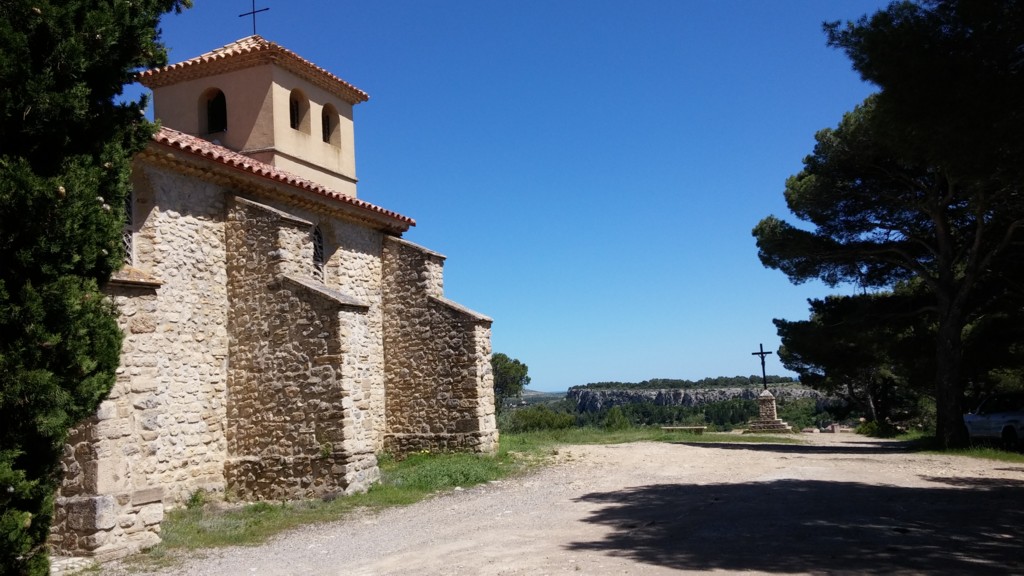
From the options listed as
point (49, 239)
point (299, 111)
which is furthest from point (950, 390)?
point (49, 239)

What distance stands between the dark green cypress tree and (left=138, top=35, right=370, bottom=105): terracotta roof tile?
10.1 m

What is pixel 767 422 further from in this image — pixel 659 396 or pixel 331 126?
pixel 659 396

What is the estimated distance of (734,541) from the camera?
6992 mm

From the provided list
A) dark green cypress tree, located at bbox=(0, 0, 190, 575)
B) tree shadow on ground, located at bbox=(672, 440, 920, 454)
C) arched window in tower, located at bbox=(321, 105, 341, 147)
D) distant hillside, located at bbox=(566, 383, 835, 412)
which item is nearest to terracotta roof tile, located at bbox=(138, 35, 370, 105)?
arched window in tower, located at bbox=(321, 105, 341, 147)

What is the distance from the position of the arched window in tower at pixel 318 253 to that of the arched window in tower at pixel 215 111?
4.45 m

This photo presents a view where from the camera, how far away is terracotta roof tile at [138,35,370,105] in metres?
15.6

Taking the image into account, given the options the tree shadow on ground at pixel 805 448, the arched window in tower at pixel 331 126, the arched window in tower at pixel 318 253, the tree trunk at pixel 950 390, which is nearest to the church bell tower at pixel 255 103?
the arched window in tower at pixel 331 126

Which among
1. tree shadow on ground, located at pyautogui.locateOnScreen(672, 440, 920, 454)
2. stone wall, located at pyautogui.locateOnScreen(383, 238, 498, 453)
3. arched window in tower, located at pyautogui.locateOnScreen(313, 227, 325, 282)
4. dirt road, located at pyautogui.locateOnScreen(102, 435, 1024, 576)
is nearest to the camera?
dirt road, located at pyautogui.locateOnScreen(102, 435, 1024, 576)

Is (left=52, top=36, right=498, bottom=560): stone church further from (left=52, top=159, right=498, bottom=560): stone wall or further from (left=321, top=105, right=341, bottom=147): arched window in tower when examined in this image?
(left=321, top=105, right=341, bottom=147): arched window in tower

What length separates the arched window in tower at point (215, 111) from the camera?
646 inches

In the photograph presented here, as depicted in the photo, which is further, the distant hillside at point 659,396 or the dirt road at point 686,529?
the distant hillside at point 659,396

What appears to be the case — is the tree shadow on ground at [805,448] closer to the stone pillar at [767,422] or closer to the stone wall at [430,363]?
the stone wall at [430,363]

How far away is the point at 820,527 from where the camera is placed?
24.6 ft

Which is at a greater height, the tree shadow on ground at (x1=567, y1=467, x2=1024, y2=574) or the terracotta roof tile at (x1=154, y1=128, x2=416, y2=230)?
the terracotta roof tile at (x1=154, y1=128, x2=416, y2=230)
